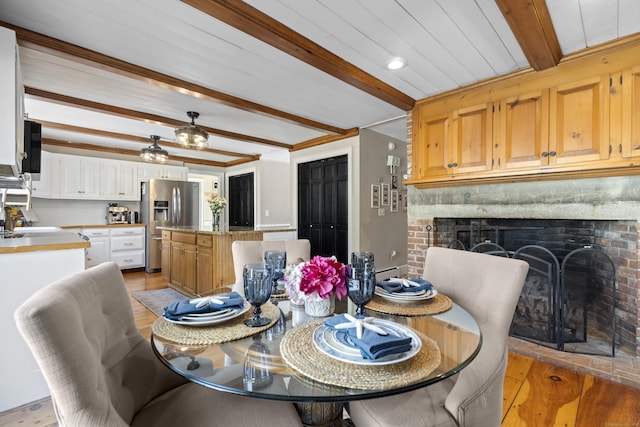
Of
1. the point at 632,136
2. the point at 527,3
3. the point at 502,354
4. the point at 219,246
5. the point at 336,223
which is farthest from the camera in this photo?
the point at 336,223

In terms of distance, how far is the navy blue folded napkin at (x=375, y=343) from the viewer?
0.77 meters

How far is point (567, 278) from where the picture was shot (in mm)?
2480

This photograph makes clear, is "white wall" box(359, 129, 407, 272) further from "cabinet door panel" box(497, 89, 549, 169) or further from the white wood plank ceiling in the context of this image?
"cabinet door panel" box(497, 89, 549, 169)

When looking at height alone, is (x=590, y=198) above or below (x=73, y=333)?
above

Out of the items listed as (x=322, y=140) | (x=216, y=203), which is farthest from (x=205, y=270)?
(x=322, y=140)

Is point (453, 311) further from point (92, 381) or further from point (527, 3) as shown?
point (527, 3)

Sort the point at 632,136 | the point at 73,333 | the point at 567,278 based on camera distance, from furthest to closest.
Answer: the point at 567,278
the point at 632,136
the point at 73,333

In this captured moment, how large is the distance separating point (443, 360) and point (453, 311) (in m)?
0.42

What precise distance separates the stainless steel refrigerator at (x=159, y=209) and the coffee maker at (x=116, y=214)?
29 centimetres

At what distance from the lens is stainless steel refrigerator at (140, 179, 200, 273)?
5.36 m

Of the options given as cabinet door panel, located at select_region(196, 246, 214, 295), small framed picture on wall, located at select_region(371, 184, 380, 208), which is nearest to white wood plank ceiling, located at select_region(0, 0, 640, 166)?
small framed picture on wall, located at select_region(371, 184, 380, 208)

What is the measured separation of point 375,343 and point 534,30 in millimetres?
2086

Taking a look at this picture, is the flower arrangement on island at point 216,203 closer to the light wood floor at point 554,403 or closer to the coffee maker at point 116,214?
the coffee maker at point 116,214

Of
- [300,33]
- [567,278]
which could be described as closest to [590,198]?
[567,278]
